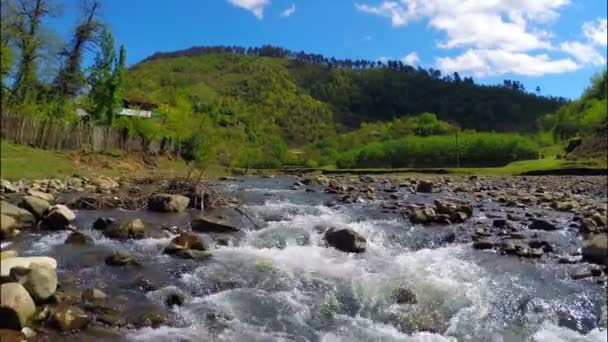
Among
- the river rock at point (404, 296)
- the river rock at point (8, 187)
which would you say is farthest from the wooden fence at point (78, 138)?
the river rock at point (404, 296)

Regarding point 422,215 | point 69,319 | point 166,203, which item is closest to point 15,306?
point 69,319

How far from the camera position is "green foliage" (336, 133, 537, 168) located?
11150 cm

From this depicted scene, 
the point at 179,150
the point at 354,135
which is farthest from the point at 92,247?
the point at 354,135

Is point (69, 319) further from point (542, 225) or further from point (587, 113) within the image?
point (587, 113)

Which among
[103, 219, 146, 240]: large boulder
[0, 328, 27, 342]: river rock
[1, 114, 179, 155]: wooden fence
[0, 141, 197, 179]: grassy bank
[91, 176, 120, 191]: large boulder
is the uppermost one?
[1, 114, 179, 155]: wooden fence

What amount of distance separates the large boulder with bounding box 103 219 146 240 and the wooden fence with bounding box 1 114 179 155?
962 cm

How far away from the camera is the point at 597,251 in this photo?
1383 cm

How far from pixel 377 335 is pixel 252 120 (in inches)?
6980

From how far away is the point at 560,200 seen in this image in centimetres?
2641

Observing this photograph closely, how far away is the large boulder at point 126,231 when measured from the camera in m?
14.6

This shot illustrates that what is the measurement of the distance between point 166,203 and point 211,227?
438cm

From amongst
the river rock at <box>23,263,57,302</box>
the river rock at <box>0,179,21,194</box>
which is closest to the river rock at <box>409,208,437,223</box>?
the river rock at <box>23,263,57,302</box>

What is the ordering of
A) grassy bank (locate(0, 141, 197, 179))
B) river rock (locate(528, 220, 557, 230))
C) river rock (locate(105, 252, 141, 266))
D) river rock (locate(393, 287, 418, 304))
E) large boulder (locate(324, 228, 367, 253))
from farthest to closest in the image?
grassy bank (locate(0, 141, 197, 179))
river rock (locate(528, 220, 557, 230))
large boulder (locate(324, 228, 367, 253))
river rock (locate(105, 252, 141, 266))
river rock (locate(393, 287, 418, 304))

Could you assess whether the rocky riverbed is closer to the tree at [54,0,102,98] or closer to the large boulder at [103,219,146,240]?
the large boulder at [103,219,146,240]
